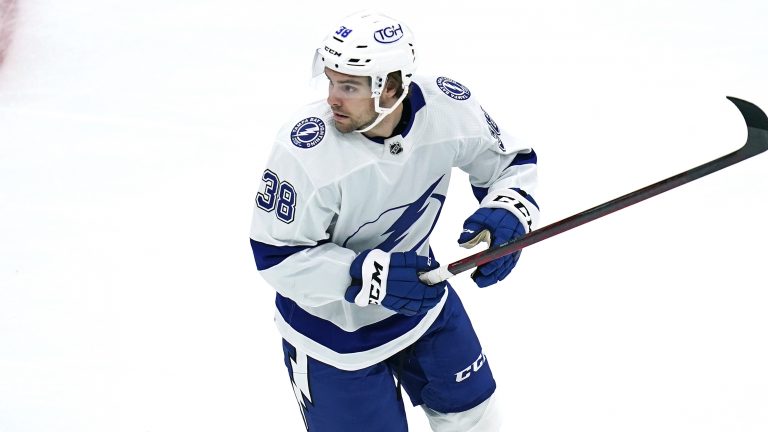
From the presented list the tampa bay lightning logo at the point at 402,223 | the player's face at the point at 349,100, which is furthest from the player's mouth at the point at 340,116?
the tampa bay lightning logo at the point at 402,223

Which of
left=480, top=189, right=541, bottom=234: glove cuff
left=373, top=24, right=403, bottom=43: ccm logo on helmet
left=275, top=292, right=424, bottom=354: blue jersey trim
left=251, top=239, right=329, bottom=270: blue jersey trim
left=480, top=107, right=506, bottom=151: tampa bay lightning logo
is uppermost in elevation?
left=373, top=24, right=403, bottom=43: ccm logo on helmet

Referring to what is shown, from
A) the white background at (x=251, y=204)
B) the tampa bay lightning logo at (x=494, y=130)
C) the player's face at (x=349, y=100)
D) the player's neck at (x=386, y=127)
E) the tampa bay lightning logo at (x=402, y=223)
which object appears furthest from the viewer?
the white background at (x=251, y=204)

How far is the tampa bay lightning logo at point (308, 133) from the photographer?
271 centimetres

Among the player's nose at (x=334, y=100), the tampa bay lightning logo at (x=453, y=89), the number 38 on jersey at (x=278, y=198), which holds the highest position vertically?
the player's nose at (x=334, y=100)

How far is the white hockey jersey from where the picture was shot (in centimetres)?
271

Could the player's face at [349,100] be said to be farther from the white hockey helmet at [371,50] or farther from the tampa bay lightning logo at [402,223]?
the tampa bay lightning logo at [402,223]

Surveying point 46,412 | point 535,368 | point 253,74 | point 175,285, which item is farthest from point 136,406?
point 253,74

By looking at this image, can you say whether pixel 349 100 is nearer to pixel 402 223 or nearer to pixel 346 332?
pixel 402 223

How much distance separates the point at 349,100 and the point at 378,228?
39 centimetres

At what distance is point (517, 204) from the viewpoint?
2.92 metres

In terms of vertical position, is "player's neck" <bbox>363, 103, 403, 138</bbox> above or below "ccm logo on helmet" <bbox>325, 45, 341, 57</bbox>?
below

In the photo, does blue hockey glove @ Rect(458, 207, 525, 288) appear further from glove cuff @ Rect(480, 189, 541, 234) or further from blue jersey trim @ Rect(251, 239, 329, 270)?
blue jersey trim @ Rect(251, 239, 329, 270)

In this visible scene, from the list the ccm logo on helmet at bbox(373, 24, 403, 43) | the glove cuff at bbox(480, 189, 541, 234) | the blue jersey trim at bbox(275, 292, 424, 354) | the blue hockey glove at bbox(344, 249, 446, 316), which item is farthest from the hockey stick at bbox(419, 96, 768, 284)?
the ccm logo on helmet at bbox(373, 24, 403, 43)

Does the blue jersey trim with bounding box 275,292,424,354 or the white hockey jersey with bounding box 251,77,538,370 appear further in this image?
the blue jersey trim with bounding box 275,292,424,354
